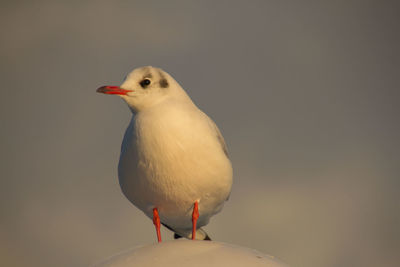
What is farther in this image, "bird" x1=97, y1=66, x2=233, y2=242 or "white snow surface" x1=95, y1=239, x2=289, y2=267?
"bird" x1=97, y1=66, x2=233, y2=242

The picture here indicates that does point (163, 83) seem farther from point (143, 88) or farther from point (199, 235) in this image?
point (199, 235)

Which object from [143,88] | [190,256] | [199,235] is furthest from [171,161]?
[199,235]

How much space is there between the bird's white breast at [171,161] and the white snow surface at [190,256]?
0.48m

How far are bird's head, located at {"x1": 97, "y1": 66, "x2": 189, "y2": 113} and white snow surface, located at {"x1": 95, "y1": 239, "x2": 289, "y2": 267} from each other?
114 centimetres

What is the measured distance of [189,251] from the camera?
367 centimetres

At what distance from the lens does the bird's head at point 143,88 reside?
4.25 metres

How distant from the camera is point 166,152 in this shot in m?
4.07

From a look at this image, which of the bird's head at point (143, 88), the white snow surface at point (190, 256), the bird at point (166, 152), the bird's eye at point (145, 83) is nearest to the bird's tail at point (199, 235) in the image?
the bird at point (166, 152)

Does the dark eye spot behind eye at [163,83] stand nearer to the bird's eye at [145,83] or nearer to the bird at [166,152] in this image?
the bird at [166,152]

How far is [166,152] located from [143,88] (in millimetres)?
582

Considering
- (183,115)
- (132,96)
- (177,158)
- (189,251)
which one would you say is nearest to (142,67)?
(132,96)

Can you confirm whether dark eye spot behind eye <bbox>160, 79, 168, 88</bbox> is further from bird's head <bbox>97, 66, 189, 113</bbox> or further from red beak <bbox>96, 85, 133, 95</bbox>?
red beak <bbox>96, 85, 133, 95</bbox>

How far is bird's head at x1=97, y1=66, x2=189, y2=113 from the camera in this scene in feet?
13.9

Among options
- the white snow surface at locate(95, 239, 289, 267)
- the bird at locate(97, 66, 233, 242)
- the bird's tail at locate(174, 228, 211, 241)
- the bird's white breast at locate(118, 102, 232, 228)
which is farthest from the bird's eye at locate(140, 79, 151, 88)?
the bird's tail at locate(174, 228, 211, 241)
